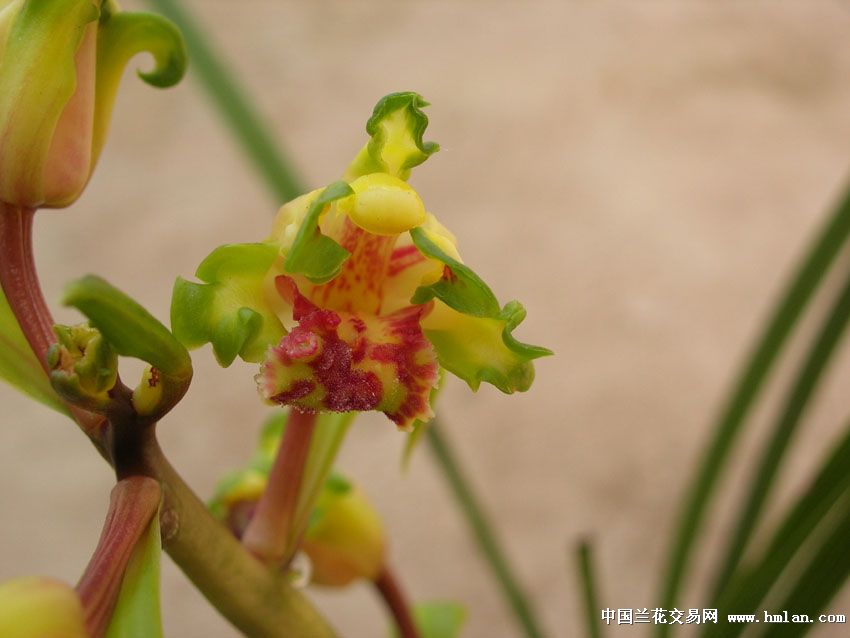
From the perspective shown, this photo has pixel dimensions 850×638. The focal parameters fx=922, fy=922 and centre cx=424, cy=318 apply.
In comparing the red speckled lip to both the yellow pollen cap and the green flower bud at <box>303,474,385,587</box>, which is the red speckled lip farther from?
the green flower bud at <box>303,474,385,587</box>

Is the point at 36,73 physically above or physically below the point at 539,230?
below

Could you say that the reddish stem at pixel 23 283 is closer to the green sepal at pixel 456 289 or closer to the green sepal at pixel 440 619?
the green sepal at pixel 456 289

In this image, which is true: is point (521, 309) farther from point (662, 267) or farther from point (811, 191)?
Result: point (811, 191)

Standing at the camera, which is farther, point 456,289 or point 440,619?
point 440,619

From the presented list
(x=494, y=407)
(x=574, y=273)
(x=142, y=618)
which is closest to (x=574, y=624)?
(x=494, y=407)

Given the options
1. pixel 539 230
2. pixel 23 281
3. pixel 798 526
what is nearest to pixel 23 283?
pixel 23 281

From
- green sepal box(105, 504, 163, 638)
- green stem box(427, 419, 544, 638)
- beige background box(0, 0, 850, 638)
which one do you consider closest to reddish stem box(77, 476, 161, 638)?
green sepal box(105, 504, 163, 638)

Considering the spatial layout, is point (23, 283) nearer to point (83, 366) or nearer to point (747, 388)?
point (83, 366)
